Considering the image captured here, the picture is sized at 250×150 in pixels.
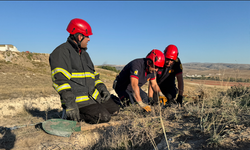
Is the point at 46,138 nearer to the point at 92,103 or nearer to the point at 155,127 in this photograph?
the point at 92,103

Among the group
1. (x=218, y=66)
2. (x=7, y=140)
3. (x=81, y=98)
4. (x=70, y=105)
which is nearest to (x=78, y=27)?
(x=81, y=98)

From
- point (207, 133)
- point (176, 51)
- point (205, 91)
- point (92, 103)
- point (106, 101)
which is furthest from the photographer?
point (205, 91)

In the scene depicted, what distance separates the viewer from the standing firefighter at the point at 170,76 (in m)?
4.81

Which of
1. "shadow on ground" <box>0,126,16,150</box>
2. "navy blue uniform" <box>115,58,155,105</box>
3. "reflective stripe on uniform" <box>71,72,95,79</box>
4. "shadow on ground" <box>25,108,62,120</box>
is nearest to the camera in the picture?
"shadow on ground" <box>0,126,16,150</box>

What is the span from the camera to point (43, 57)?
661 inches

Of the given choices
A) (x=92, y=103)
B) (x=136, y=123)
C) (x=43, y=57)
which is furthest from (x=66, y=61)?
(x=43, y=57)

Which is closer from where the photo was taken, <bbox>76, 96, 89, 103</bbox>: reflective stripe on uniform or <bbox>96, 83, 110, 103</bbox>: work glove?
<bbox>76, 96, 89, 103</bbox>: reflective stripe on uniform

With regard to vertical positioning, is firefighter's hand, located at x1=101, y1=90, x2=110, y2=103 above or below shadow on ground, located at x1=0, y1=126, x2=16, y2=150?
above

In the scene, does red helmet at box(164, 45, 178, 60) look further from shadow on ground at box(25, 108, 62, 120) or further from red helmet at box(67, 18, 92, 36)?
shadow on ground at box(25, 108, 62, 120)

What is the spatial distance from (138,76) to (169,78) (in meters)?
1.65

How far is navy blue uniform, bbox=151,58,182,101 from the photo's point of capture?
5191 millimetres

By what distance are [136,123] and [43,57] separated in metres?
16.2

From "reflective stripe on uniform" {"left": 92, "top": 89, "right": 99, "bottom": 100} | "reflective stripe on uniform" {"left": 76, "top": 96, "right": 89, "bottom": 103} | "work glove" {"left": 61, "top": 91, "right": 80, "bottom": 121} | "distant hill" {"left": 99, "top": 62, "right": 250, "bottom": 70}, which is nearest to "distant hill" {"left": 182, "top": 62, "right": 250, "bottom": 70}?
"distant hill" {"left": 99, "top": 62, "right": 250, "bottom": 70}

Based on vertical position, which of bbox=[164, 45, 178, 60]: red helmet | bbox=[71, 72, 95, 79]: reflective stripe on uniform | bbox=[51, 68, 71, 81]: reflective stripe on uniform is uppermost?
bbox=[164, 45, 178, 60]: red helmet
